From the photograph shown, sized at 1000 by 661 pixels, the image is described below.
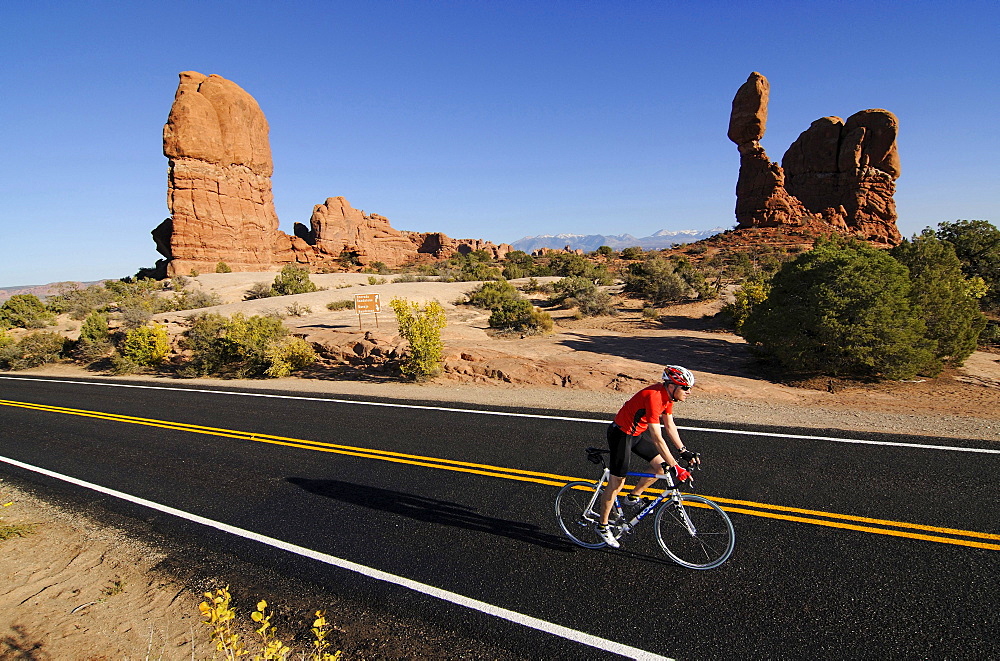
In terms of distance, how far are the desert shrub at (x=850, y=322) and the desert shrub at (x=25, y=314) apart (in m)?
42.8

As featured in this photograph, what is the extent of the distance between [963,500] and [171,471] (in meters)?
11.1

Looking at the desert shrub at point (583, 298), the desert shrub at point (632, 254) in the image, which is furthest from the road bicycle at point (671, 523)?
the desert shrub at point (632, 254)

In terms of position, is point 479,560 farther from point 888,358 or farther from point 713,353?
point 713,353

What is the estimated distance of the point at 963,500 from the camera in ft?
17.4

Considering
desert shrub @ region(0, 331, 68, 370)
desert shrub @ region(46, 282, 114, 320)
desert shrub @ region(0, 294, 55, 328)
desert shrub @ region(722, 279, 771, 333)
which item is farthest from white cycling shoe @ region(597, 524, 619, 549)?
desert shrub @ region(46, 282, 114, 320)

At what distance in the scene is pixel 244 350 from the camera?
16766mm

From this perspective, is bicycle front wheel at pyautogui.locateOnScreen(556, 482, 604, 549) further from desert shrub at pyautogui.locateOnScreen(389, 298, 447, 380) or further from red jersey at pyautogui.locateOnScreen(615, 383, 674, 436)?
desert shrub at pyautogui.locateOnScreen(389, 298, 447, 380)

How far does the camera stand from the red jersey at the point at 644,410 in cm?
438

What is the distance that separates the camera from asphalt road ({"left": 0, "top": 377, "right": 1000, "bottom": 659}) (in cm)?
366

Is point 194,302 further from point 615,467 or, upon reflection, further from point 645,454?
point 645,454

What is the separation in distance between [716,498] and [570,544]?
2088 mm

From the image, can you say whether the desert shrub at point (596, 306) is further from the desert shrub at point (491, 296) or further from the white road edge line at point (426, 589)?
the white road edge line at point (426, 589)

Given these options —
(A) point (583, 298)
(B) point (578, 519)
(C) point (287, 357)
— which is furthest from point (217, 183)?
(B) point (578, 519)

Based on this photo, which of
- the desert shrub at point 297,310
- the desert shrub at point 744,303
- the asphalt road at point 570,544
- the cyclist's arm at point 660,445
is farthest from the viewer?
the desert shrub at point 297,310
